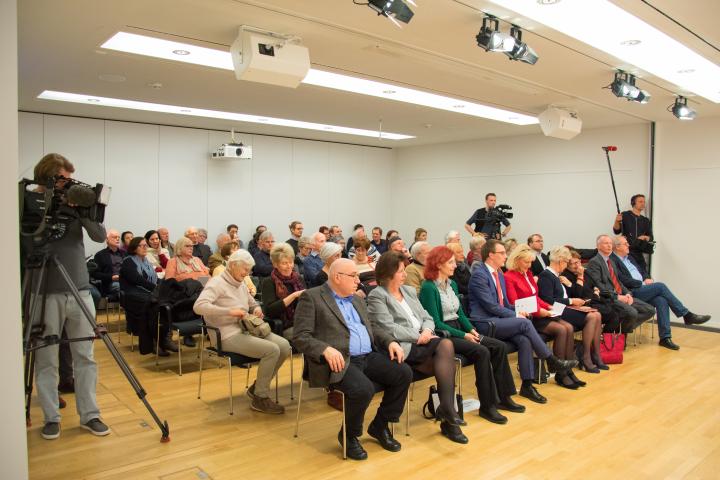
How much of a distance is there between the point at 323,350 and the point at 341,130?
699 centimetres

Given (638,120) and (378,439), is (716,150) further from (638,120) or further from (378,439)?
(378,439)

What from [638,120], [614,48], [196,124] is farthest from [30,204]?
[638,120]

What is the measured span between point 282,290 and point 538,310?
7.58 feet

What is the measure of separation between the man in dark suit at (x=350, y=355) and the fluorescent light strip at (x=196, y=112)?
16.5 feet

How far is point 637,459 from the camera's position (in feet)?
11.9

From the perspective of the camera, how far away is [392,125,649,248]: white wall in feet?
30.4

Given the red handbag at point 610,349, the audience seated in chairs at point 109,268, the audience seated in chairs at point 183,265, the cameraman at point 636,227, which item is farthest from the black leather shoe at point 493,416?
the cameraman at point 636,227

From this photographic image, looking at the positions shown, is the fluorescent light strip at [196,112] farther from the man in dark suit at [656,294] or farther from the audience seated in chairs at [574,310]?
the audience seated in chairs at [574,310]

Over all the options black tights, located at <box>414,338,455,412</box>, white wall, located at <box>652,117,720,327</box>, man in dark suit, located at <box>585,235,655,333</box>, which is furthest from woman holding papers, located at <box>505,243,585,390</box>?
white wall, located at <box>652,117,720,327</box>

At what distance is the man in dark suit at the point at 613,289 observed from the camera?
20.1ft

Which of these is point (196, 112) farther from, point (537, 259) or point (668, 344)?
point (668, 344)

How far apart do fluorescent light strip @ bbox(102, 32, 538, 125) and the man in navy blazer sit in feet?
8.22

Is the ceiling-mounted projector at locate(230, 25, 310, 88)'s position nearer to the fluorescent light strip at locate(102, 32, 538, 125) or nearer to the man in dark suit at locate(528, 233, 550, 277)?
the fluorescent light strip at locate(102, 32, 538, 125)

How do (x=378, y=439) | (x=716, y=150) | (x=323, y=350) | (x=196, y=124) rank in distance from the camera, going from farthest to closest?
(x=196, y=124)
(x=716, y=150)
(x=378, y=439)
(x=323, y=350)
